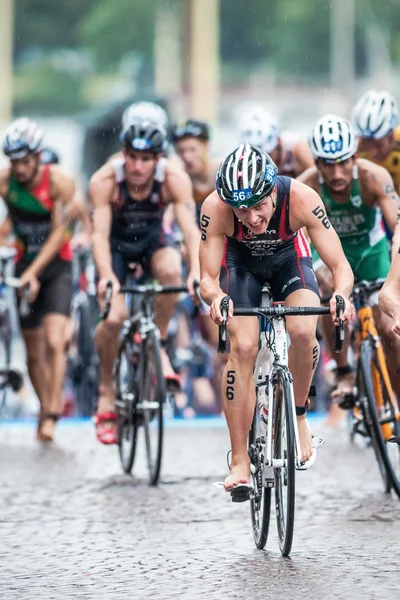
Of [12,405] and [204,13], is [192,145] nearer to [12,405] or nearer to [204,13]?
[12,405]

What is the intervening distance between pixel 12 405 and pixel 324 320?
642cm

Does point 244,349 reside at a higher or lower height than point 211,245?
lower

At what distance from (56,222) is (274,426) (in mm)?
5829

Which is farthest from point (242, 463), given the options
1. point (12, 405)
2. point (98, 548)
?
point (12, 405)

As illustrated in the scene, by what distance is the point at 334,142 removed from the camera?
33.2ft

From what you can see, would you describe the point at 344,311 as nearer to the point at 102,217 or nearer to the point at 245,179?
the point at 245,179

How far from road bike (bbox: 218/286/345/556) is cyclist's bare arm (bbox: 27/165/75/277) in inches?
205

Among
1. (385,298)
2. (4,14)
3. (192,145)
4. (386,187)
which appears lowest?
(385,298)

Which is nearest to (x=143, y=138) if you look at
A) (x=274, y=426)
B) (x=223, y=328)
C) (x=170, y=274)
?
(x=170, y=274)

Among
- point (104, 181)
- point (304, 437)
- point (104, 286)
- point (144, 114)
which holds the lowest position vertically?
point (304, 437)

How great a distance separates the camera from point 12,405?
658 inches

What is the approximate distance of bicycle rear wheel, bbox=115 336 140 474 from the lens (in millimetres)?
11086

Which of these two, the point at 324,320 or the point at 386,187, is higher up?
the point at 386,187

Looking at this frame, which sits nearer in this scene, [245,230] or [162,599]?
[162,599]
